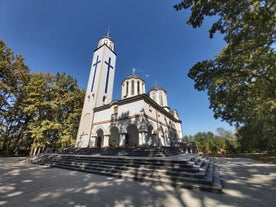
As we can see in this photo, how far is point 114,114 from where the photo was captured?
58.0 feet

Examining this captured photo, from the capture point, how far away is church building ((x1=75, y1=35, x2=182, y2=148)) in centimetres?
1584

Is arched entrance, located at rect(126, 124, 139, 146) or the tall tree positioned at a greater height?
the tall tree

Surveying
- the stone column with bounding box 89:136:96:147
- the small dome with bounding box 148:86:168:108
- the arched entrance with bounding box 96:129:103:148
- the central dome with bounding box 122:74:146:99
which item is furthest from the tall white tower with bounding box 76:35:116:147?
the small dome with bounding box 148:86:168:108

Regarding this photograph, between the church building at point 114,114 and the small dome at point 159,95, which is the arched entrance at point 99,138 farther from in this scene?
the small dome at point 159,95

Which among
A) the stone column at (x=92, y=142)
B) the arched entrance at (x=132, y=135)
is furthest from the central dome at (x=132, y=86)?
the stone column at (x=92, y=142)

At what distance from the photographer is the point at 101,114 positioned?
19.0m

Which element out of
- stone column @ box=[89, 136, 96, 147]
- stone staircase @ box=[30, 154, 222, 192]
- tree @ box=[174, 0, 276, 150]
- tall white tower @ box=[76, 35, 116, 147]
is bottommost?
stone staircase @ box=[30, 154, 222, 192]

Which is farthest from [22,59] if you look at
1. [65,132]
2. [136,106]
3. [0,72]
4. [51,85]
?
[136,106]

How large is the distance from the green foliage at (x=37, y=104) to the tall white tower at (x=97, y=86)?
275 cm

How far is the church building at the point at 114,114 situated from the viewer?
623 inches

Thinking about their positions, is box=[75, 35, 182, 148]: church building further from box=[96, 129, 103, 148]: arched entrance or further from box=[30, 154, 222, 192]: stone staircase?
box=[30, 154, 222, 192]: stone staircase

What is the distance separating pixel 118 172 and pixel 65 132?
55.6ft

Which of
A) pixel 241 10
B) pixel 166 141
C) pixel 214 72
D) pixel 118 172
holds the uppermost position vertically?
pixel 241 10

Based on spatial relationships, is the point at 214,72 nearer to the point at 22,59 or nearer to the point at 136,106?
the point at 136,106
